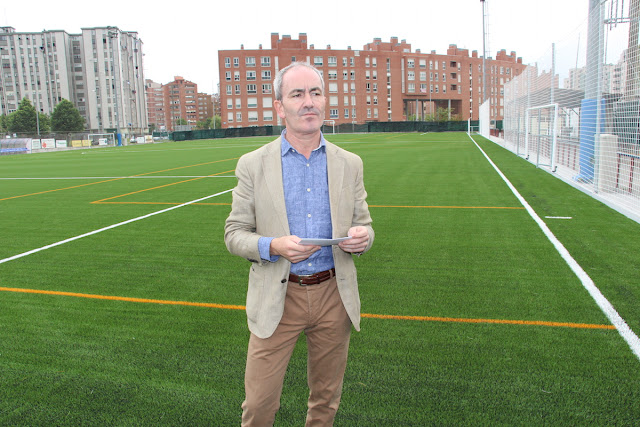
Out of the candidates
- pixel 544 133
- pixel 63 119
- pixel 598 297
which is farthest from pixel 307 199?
pixel 63 119

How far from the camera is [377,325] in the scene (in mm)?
4449

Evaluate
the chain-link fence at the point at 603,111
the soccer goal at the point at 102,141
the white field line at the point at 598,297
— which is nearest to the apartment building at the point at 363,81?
the soccer goal at the point at 102,141

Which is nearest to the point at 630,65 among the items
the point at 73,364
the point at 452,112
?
the point at 73,364

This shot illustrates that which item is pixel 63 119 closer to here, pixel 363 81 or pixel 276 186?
pixel 363 81

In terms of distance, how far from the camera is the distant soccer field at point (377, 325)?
10.6 ft

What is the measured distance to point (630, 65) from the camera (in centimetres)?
958

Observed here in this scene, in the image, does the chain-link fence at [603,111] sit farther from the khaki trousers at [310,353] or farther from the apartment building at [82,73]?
the apartment building at [82,73]

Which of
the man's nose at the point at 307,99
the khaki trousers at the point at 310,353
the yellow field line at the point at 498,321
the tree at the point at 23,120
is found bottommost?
the yellow field line at the point at 498,321

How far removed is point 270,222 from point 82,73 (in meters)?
142

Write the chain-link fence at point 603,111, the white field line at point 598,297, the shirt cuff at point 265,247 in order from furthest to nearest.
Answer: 1. the chain-link fence at point 603,111
2. the white field line at point 598,297
3. the shirt cuff at point 265,247

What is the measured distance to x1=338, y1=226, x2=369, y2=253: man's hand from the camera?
224cm

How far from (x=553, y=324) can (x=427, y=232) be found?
148 inches

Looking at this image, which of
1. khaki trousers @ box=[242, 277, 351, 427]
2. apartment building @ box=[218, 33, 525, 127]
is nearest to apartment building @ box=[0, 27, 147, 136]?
apartment building @ box=[218, 33, 525, 127]

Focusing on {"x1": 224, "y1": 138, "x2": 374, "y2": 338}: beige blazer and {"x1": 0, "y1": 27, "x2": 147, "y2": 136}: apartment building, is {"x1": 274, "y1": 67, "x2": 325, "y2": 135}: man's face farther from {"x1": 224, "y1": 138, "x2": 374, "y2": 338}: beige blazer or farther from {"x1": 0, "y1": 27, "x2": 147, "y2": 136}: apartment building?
{"x1": 0, "y1": 27, "x2": 147, "y2": 136}: apartment building
